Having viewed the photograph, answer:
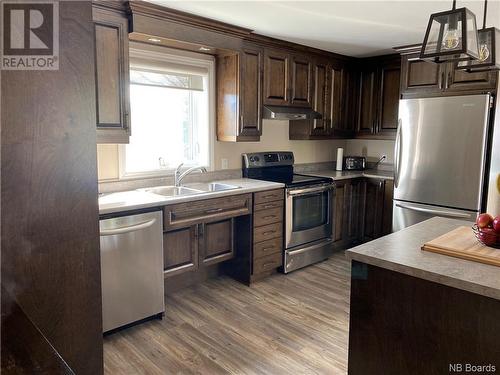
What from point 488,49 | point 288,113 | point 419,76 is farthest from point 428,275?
point 419,76

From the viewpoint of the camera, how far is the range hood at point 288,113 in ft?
12.0

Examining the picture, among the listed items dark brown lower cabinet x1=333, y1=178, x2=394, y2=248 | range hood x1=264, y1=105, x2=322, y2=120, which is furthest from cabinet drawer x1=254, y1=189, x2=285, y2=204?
dark brown lower cabinet x1=333, y1=178, x2=394, y2=248

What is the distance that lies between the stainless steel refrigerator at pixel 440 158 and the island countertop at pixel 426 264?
1833 mm

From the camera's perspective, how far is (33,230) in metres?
0.80

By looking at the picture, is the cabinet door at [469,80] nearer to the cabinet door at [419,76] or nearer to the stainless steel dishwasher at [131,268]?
the cabinet door at [419,76]

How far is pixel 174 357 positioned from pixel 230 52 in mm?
2552

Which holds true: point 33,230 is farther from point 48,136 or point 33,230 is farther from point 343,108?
point 343,108

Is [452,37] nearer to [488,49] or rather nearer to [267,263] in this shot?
[488,49]

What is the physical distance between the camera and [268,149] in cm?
420

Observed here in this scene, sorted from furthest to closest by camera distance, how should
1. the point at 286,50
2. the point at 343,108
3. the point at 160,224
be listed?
the point at 343,108, the point at 286,50, the point at 160,224

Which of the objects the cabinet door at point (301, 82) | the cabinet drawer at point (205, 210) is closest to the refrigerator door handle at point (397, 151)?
the cabinet door at point (301, 82)

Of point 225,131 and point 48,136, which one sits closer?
point 48,136

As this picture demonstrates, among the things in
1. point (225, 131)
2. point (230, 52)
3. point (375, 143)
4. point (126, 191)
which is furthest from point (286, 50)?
point (126, 191)

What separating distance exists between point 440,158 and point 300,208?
1.42 metres
